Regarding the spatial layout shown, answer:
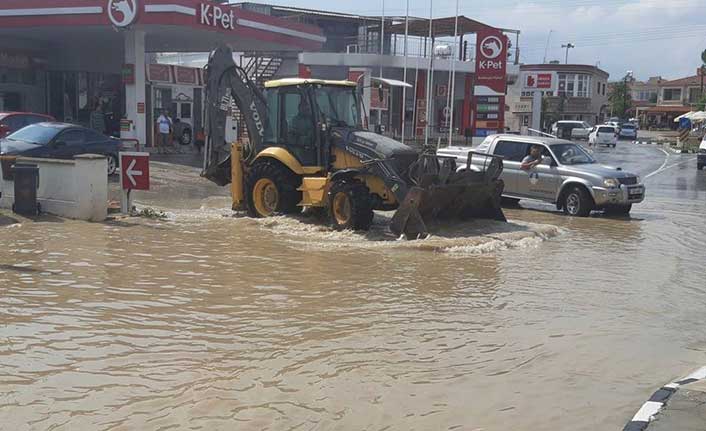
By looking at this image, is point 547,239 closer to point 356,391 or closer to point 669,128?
point 356,391

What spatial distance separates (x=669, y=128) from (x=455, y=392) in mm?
99294

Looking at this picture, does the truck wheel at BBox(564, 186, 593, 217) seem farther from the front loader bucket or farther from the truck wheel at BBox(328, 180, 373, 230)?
the truck wheel at BBox(328, 180, 373, 230)

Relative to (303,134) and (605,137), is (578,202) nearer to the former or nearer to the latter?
(303,134)

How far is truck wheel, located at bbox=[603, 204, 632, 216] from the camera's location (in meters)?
16.2

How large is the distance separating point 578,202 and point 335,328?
10.1 metres

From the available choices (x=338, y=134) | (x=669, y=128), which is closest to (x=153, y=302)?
(x=338, y=134)

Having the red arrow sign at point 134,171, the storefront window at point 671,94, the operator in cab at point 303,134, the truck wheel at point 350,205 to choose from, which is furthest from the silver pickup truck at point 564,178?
the storefront window at point 671,94

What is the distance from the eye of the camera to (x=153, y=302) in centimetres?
784

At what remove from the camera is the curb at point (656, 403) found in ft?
15.8

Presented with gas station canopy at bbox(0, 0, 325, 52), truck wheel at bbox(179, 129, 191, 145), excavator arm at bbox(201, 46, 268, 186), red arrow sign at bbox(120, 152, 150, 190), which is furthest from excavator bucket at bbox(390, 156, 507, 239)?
truck wheel at bbox(179, 129, 191, 145)

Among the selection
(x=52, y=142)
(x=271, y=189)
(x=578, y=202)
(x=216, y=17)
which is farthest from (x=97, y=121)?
(x=578, y=202)

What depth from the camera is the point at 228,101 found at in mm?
14953

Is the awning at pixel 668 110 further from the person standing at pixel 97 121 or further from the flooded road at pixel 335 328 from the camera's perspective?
the flooded road at pixel 335 328

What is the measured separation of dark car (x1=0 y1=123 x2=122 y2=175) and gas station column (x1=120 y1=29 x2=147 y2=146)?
715cm
